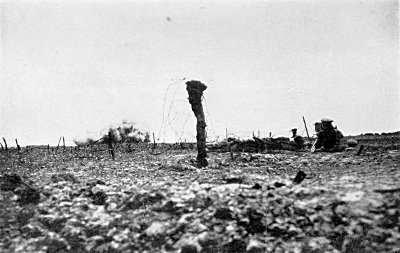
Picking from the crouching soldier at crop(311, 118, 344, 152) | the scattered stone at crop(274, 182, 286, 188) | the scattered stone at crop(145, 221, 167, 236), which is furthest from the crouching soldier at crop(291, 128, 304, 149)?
the scattered stone at crop(145, 221, 167, 236)

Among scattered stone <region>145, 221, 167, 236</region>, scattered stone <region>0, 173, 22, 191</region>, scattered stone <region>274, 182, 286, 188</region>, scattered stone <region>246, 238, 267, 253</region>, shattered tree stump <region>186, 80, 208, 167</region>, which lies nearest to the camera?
scattered stone <region>246, 238, 267, 253</region>

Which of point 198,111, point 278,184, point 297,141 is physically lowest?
point 278,184

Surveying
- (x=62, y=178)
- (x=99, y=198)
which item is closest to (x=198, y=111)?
(x=62, y=178)

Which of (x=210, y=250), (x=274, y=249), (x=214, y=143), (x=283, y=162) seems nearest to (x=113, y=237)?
(x=210, y=250)

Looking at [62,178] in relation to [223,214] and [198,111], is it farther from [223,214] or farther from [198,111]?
[198,111]

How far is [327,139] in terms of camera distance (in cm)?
1397

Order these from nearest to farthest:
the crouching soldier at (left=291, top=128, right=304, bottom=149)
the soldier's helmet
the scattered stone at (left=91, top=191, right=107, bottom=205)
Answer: the scattered stone at (left=91, top=191, right=107, bottom=205) < the soldier's helmet < the crouching soldier at (left=291, top=128, right=304, bottom=149)

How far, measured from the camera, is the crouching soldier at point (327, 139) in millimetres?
13727

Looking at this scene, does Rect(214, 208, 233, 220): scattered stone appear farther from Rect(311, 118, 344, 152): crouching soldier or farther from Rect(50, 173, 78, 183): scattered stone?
Rect(311, 118, 344, 152): crouching soldier

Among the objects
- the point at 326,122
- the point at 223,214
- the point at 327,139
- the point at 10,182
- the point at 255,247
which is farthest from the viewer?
the point at 327,139

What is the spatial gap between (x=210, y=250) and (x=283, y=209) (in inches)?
46.0

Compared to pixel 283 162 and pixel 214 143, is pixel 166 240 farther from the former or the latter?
pixel 214 143

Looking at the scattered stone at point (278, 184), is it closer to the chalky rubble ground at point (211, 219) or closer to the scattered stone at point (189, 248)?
the chalky rubble ground at point (211, 219)

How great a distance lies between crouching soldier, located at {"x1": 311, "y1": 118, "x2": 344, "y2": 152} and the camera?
13.7 meters
